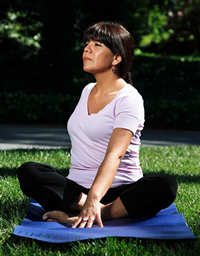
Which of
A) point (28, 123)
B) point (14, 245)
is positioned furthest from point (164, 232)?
point (28, 123)

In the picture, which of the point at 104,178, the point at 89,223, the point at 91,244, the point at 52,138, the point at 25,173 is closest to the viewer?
the point at 91,244

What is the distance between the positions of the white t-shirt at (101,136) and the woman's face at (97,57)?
23 cm

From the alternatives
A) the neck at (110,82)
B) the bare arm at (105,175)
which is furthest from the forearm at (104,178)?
the neck at (110,82)

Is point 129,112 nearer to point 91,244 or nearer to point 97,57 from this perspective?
point 97,57

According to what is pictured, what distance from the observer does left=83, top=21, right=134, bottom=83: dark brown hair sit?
106 inches

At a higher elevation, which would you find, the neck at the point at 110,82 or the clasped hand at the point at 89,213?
the neck at the point at 110,82

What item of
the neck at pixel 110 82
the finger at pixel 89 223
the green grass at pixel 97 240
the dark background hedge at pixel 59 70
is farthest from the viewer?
the dark background hedge at pixel 59 70

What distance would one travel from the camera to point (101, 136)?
107 inches

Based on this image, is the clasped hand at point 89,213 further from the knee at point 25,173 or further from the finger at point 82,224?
the knee at point 25,173

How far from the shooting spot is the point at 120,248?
2.12m

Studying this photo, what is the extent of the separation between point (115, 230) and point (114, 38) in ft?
4.46

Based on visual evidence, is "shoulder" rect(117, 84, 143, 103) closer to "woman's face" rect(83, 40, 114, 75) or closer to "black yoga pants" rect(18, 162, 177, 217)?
"woman's face" rect(83, 40, 114, 75)

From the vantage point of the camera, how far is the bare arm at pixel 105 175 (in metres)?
2.30

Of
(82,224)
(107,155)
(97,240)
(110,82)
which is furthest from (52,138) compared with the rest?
(97,240)
